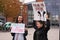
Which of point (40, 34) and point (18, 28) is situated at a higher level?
point (18, 28)

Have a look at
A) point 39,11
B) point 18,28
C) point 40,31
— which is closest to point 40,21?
point 40,31

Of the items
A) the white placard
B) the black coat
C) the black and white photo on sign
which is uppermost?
the black and white photo on sign

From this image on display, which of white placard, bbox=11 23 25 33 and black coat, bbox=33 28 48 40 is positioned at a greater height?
white placard, bbox=11 23 25 33

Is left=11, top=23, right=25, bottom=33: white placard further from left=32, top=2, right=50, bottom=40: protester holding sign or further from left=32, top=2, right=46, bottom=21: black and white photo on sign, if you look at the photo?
left=32, top=2, right=46, bottom=21: black and white photo on sign

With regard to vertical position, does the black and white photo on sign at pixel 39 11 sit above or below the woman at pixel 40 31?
above

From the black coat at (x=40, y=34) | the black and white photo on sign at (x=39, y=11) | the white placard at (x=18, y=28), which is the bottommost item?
the black coat at (x=40, y=34)

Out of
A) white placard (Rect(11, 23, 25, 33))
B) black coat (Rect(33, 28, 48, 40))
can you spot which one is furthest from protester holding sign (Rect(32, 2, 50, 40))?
white placard (Rect(11, 23, 25, 33))

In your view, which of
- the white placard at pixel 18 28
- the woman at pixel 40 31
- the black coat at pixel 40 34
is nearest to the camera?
the woman at pixel 40 31

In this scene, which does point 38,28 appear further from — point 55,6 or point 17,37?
point 55,6

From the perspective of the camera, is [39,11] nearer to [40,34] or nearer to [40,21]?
[40,21]

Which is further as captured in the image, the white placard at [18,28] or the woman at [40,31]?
the white placard at [18,28]

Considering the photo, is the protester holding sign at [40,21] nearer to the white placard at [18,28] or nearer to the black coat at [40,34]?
the black coat at [40,34]

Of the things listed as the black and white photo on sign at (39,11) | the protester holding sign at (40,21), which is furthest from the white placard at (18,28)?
the black and white photo on sign at (39,11)

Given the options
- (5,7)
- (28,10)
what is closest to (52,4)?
(28,10)
